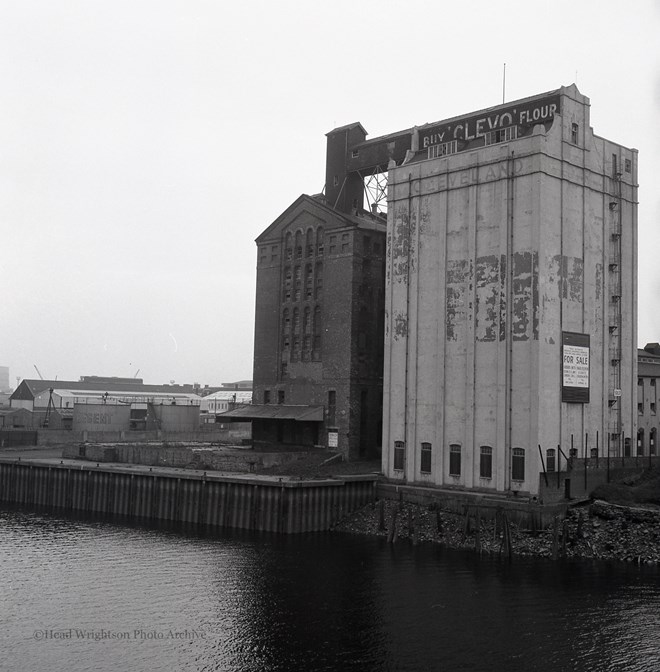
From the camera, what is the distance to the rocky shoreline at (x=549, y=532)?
4738cm

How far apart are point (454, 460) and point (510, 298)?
39.2 ft

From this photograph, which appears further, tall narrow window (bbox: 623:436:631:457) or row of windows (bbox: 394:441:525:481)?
tall narrow window (bbox: 623:436:631:457)

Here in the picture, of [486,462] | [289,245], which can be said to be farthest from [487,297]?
[289,245]

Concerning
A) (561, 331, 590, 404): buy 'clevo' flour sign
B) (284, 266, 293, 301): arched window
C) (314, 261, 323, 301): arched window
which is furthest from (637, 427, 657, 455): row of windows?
(284, 266, 293, 301): arched window

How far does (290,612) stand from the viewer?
3631cm

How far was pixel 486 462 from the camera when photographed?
54.4 metres

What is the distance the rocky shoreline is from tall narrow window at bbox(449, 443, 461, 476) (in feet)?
9.63

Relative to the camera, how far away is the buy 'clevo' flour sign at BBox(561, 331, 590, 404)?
177ft

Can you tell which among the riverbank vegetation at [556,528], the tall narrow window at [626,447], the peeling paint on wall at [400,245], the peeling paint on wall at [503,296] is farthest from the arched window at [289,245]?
the tall narrow window at [626,447]

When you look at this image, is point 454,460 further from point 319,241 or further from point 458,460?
point 319,241

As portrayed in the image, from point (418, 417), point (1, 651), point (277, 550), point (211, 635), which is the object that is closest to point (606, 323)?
point (418, 417)

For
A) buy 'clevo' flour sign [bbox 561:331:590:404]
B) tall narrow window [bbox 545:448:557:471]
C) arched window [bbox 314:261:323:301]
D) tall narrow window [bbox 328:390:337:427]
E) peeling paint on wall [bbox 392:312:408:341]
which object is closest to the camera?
tall narrow window [bbox 545:448:557:471]

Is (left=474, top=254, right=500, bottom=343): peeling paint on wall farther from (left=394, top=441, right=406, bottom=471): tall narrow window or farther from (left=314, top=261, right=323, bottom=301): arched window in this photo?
(left=314, top=261, right=323, bottom=301): arched window

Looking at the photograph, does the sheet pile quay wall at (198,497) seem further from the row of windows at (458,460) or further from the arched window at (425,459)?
the arched window at (425,459)
